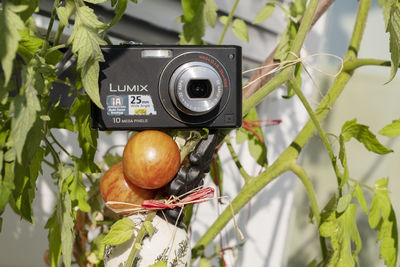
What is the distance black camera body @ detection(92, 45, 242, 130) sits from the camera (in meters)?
0.53

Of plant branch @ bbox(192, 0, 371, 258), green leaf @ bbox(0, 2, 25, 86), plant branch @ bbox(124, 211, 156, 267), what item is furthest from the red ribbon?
green leaf @ bbox(0, 2, 25, 86)

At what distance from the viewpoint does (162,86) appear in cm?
54

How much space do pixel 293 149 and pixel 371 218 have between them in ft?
0.48

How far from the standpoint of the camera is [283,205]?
54.6 inches

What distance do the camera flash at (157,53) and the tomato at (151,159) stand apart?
0.08 metres

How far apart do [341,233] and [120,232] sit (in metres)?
0.31

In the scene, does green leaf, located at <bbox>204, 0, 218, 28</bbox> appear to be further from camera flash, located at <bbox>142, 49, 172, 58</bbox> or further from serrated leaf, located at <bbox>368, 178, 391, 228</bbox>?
serrated leaf, located at <bbox>368, 178, 391, 228</bbox>

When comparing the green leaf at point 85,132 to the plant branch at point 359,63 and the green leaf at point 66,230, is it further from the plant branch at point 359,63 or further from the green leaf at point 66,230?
the plant branch at point 359,63

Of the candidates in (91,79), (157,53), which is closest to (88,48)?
(91,79)

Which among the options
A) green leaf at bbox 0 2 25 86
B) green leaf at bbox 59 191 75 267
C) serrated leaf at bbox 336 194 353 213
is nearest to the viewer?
→ green leaf at bbox 0 2 25 86

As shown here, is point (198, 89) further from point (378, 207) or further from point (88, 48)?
point (378, 207)

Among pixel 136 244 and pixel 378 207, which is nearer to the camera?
pixel 136 244

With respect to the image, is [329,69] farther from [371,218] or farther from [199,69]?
[199,69]

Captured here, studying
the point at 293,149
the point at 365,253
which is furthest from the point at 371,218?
the point at 365,253
